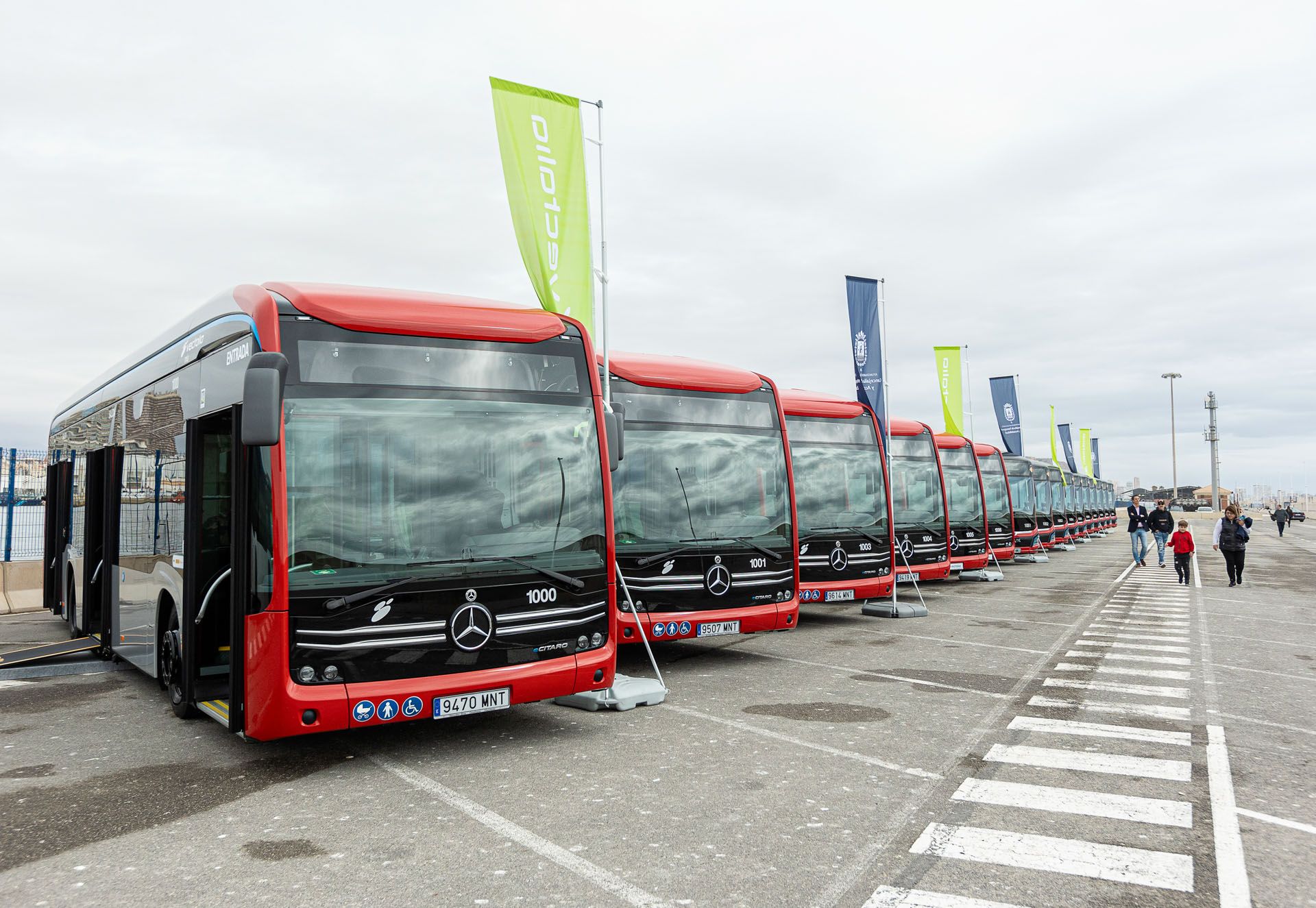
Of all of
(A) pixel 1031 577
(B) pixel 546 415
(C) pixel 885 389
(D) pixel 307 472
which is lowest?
(A) pixel 1031 577

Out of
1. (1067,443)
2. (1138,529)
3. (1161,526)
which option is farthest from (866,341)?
(1067,443)

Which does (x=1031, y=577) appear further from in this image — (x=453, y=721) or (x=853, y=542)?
(x=453, y=721)

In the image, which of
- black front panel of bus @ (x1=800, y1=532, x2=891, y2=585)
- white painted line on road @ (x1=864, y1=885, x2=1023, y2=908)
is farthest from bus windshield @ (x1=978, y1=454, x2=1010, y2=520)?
white painted line on road @ (x1=864, y1=885, x2=1023, y2=908)

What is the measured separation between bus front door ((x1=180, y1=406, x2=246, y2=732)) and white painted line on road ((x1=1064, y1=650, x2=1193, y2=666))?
8639mm

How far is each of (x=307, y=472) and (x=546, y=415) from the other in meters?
1.64

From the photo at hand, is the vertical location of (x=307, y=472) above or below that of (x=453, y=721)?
above

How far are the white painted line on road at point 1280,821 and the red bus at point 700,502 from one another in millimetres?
4877

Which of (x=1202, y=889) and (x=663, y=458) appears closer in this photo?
(x=1202, y=889)

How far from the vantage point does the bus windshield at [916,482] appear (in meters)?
17.4

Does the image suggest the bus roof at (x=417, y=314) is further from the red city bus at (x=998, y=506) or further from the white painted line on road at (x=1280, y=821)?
the red city bus at (x=998, y=506)

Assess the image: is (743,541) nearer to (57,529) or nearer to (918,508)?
(918,508)

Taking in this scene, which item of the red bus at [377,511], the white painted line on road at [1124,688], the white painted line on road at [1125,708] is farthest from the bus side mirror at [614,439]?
the white painted line on road at [1124,688]

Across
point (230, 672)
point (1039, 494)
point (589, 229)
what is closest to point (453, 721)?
point (230, 672)

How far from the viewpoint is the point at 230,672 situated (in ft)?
19.4
